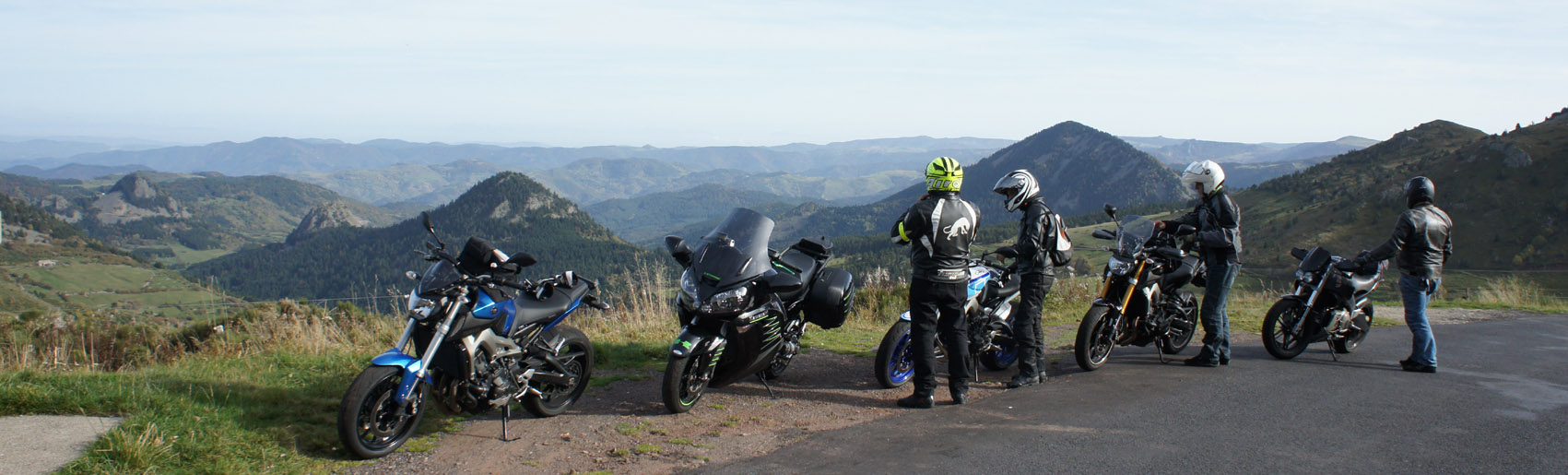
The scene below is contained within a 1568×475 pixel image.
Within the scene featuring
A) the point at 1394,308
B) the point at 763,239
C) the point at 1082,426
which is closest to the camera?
the point at 1082,426

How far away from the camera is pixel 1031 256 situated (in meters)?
7.06

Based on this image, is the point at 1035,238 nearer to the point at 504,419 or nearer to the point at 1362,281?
the point at 1362,281

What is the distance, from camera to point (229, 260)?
18562cm

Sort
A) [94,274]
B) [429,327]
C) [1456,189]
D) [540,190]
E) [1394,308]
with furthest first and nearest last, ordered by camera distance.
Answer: [540,190] → [94,274] → [1456,189] → [1394,308] → [429,327]

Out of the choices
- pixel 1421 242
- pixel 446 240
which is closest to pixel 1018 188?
pixel 1421 242

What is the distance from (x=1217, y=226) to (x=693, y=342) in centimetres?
496

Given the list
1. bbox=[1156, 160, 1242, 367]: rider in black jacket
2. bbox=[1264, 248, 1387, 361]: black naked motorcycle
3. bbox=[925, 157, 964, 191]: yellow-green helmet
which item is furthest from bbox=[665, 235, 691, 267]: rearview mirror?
bbox=[1264, 248, 1387, 361]: black naked motorcycle

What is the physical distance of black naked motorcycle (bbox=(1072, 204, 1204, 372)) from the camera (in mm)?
7773

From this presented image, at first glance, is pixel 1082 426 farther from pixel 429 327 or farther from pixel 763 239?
pixel 429 327

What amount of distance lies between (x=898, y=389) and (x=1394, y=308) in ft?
37.4

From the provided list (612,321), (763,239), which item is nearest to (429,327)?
(763,239)

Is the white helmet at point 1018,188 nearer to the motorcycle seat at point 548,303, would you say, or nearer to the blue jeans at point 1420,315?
the motorcycle seat at point 548,303

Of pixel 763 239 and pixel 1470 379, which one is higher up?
pixel 763 239

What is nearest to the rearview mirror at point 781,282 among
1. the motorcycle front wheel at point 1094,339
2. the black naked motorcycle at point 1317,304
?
the motorcycle front wheel at point 1094,339
